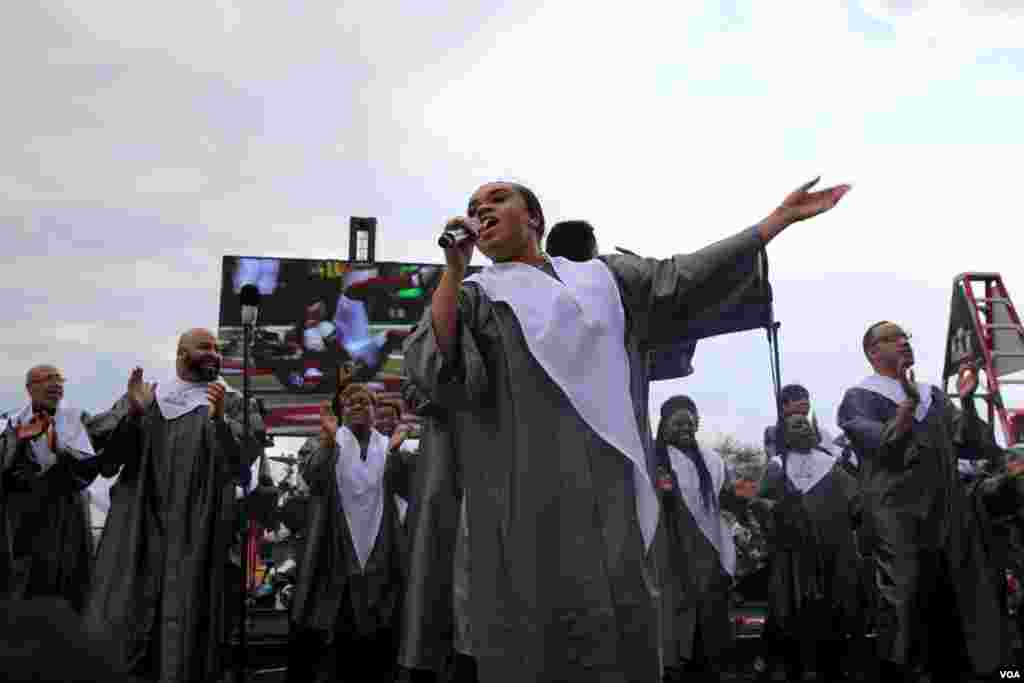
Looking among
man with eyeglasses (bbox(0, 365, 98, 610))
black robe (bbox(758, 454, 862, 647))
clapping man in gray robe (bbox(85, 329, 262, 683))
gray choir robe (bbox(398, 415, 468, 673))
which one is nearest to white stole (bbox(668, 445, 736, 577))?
black robe (bbox(758, 454, 862, 647))

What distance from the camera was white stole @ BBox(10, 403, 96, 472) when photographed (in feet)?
25.3

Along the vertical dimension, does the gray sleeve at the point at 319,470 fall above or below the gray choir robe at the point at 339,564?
above

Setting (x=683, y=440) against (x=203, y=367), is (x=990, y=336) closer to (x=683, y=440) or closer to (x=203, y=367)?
(x=683, y=440)

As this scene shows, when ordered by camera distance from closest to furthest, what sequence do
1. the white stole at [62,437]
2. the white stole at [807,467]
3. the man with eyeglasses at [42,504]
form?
the white stole at [62,437] → the man with eyeglasses at [42,504] → the white stole at [807,467]

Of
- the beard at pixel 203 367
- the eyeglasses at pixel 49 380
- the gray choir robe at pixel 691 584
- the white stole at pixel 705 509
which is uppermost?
the eyeglasses at pixel 49 380

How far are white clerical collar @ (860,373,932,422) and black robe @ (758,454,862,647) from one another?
191 centimetres

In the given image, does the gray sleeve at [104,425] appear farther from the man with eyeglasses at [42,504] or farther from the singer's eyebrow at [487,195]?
the singer's eyebrow at [487,195]

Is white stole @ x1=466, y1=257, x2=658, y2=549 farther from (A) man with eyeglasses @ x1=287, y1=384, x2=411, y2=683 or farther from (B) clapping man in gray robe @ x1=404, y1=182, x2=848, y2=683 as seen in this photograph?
(A) man with eyeglasses @ x1=287, y1=384, x2=411, y2=683

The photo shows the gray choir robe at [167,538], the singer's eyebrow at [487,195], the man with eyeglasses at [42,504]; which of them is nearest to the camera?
the singer's eyebrow at [487,195]

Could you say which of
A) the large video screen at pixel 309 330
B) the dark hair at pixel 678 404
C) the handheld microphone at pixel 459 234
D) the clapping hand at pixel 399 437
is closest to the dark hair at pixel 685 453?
the dark hair at pixel 678 404

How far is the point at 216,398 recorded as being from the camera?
6.62 m

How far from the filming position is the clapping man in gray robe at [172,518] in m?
6.60

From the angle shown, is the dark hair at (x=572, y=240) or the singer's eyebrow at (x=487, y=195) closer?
the singer's eyebrow at (x=487, y=195)

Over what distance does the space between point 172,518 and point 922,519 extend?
14.5ft
